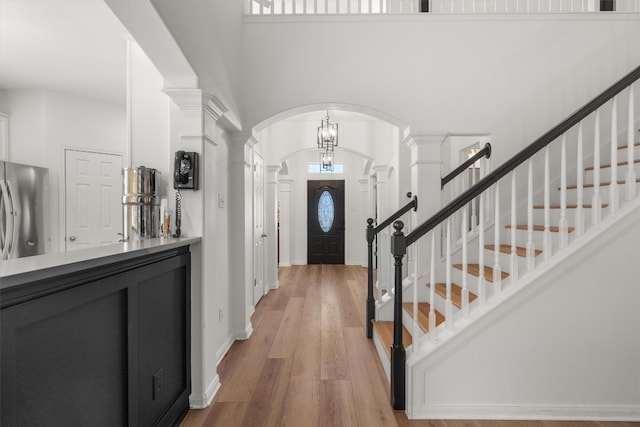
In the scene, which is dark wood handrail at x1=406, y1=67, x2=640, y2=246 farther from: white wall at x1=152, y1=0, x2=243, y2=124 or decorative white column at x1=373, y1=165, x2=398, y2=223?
decorative white column at x1=373, y1=165, x2=398, y2=223

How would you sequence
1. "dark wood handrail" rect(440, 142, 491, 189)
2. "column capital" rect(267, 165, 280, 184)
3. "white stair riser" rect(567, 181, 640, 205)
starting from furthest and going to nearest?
1. "column capital" rect(267, 165, 280, 184)
2. "dark wood handrail" rect(440, 142, 491, 189)
3. "white stair riser" rect(567, 181, 640, 205)

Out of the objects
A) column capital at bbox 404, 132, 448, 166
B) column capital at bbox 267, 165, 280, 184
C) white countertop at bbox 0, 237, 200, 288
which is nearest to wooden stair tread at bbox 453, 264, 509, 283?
column capital at bbox 404, 132, 448, 166

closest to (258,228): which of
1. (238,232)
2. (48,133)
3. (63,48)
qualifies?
(238,232)

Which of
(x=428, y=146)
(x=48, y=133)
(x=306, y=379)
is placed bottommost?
(x=306, y=379)

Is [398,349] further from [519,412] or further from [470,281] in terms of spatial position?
[470,281]

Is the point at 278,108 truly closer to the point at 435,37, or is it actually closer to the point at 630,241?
the point at 435,37

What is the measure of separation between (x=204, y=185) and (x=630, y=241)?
2.70m

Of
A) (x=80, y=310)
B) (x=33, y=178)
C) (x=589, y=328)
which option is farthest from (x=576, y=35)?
(x=33, y=178)

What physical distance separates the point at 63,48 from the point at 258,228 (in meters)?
2.84

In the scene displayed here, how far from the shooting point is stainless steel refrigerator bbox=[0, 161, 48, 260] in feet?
11.9

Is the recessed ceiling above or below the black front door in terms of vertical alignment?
above

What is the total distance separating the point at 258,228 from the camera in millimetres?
4918

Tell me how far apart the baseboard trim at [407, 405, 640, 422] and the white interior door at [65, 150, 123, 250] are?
396 cm

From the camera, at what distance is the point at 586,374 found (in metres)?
2.15
